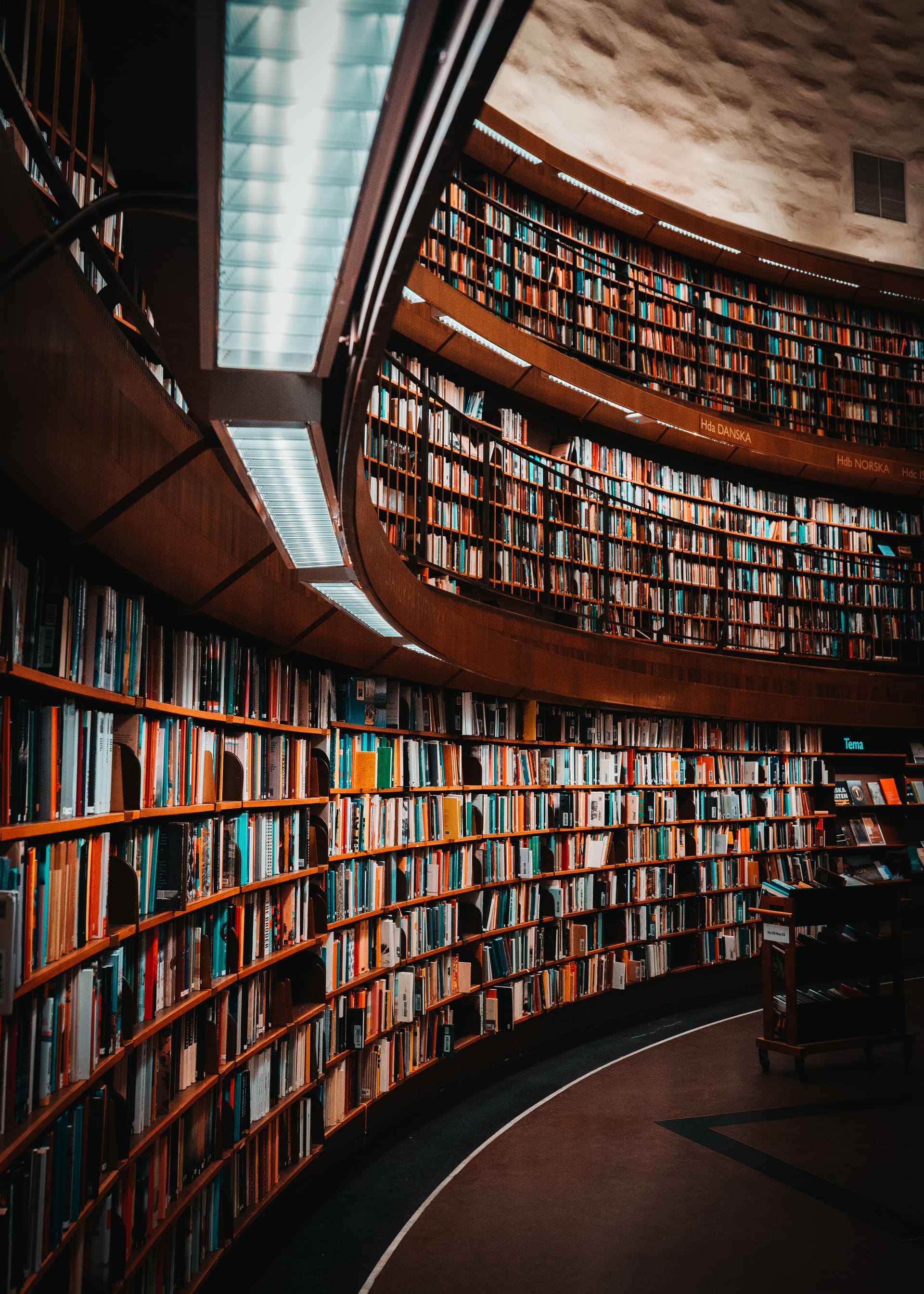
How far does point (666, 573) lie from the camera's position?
7285 mm

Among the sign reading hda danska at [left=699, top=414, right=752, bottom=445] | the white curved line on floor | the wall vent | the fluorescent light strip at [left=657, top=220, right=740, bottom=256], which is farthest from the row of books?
the wall vent

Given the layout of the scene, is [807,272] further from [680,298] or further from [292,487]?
[292,487]

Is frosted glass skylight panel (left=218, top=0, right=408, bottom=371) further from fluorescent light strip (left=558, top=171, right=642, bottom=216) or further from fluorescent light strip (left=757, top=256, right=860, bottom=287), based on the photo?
fluorescent light strip (left=757, top=256, right=860, bottom=287)

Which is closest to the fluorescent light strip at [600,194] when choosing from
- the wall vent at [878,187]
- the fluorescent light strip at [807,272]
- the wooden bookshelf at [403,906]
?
the fluorescent light strip at [807,272]

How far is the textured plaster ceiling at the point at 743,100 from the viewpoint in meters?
8.76

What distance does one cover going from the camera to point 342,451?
1.93 metres

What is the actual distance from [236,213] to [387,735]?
14.2ft

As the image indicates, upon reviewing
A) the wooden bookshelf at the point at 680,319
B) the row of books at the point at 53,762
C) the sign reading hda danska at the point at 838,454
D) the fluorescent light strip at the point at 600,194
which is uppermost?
the fluorescent light strip at the point at 600,194

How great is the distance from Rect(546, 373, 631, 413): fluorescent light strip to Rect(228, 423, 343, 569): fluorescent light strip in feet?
17.9

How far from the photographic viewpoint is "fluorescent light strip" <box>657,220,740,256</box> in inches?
359

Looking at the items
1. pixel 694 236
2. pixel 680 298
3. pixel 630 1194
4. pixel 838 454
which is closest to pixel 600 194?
pixel 694 236

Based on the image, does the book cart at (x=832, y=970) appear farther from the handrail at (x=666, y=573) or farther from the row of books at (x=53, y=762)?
the row of books at (x=53, y=762)

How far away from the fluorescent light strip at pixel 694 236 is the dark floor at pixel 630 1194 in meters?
6.71

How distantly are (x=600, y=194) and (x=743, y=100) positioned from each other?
240 centimetres
